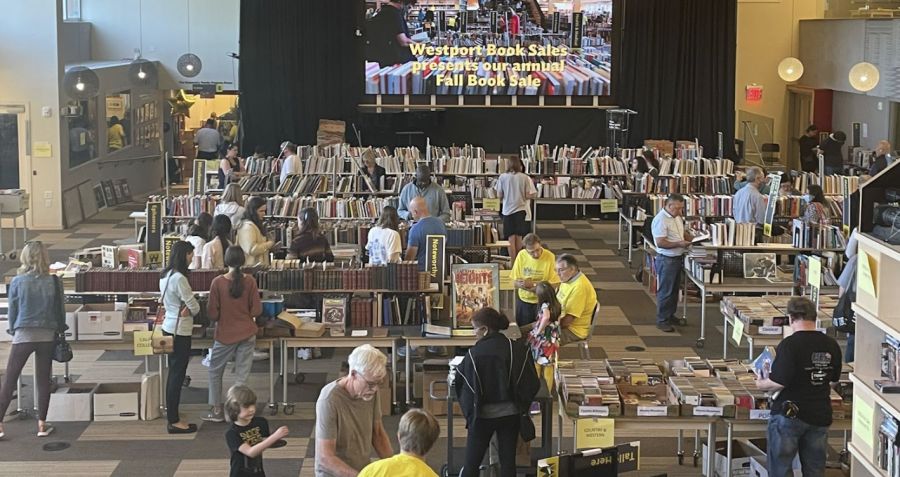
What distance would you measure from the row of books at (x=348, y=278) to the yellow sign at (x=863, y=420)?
4036mm

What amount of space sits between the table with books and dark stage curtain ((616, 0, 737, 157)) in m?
8.90

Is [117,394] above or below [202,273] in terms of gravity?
below

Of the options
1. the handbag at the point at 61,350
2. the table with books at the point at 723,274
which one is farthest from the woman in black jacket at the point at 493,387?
the table with books at the point at 723,274

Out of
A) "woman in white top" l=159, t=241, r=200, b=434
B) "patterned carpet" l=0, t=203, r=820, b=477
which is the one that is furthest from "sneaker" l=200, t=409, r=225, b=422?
"woman in white top" l=159, t=241, r=200, b=434

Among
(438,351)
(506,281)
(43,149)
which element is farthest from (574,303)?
(43,149)

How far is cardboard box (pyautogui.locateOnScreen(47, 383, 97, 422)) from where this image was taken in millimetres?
8766

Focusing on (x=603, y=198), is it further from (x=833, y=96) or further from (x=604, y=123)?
(x=833, y=96)

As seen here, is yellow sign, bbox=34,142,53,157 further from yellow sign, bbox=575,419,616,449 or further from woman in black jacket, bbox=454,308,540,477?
yellow sign, bbox=575,419,616,449

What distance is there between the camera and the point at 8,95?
17.8m

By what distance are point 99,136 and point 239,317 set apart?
1334cm

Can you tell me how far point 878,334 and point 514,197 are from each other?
8232 millimetres

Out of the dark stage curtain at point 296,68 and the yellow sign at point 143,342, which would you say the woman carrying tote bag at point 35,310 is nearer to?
the yellow sign at point 143,342

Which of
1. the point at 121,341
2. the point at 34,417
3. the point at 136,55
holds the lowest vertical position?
the point at 34,417

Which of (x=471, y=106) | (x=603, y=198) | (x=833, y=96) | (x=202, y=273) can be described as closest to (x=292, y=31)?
(x=471, y=106)
